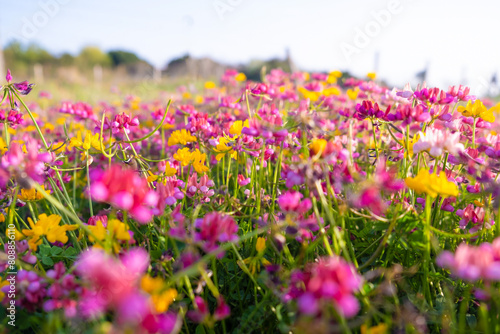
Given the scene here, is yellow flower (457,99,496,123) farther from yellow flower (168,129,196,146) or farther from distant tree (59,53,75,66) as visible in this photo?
distant tree (59,53,75,66)

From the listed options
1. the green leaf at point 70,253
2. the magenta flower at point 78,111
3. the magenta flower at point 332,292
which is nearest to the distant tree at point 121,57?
the magenta flower at point 78,111

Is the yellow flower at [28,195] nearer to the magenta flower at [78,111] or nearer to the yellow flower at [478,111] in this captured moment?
the magenta flower at [78,111]

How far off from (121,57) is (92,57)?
3.49 meters

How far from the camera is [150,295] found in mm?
685

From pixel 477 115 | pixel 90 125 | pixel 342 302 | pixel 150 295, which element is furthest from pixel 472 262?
pixel 90 125

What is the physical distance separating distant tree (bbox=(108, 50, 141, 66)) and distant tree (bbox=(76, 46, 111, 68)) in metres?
0.77

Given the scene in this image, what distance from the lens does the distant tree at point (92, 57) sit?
130 ft

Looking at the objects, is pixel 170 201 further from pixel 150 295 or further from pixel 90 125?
pixel 90 125

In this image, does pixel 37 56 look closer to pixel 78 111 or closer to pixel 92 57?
pixel 92 57

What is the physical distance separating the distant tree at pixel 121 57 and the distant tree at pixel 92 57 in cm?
77

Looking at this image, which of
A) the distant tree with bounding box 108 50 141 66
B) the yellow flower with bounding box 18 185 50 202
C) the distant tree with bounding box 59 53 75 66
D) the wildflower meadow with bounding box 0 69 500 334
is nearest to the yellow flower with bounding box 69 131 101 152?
the wildflower meadow with bounding box 0 69 500 334

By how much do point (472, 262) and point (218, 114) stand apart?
6.59ft

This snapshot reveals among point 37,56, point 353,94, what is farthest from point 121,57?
point 353,94

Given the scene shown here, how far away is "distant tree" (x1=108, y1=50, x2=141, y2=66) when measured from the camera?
42.8m
